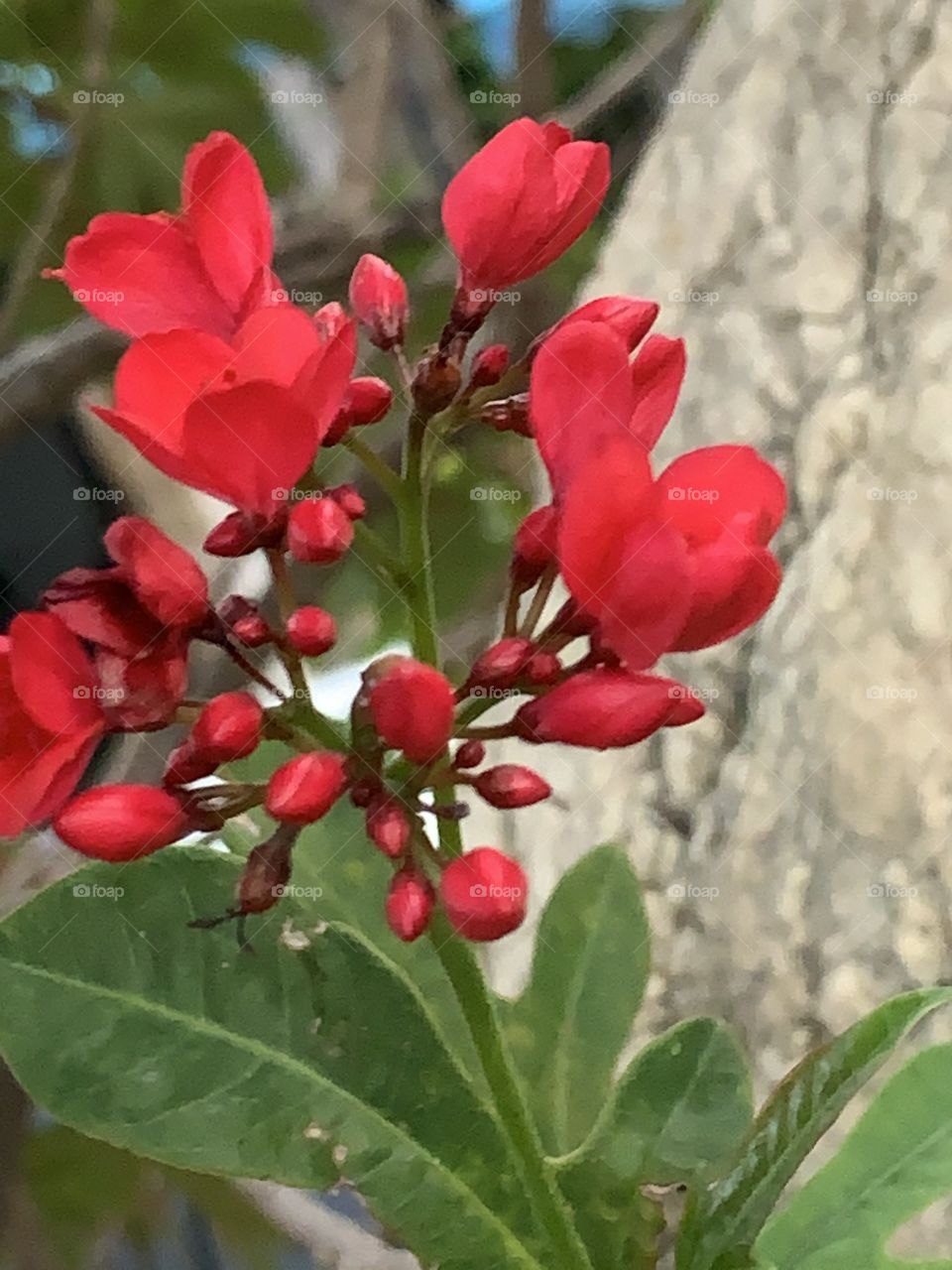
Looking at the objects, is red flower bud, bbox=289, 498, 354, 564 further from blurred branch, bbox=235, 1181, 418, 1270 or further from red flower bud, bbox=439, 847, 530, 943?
blurred branch, bbox=235, 1181, 418, 1270

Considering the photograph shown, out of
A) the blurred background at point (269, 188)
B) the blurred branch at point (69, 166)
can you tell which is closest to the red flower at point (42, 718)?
the blurred background at point (269, 188)

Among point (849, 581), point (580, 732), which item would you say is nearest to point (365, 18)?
point (849, 581)

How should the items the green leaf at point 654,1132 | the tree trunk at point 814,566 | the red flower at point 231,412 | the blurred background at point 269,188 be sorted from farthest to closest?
1. the blurred background at point 269,188
2. the tree trunk at point 814,566
3. the green leaf at point 654,1132
4. the red flower at point 231,412

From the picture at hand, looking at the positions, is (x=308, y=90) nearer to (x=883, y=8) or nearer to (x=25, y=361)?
(x=25, y=361)

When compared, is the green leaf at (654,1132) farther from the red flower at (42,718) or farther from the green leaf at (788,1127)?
the red flower at (42,718)

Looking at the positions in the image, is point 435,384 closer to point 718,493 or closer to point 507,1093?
point 718,493

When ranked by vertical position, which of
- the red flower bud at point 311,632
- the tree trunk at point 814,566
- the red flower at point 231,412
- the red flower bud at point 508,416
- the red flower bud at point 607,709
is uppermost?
the red flower at point 231,412
